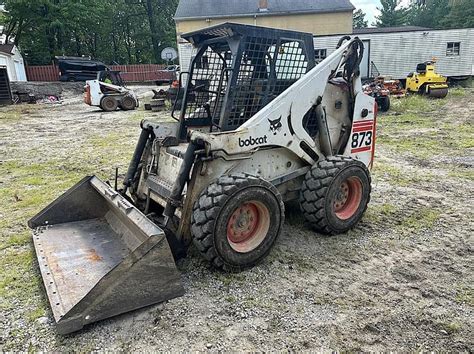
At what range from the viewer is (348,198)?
13.6 feet

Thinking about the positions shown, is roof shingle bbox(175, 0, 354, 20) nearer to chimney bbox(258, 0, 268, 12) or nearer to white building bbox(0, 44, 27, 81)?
chimney bbox(258, 0, 268, 12)

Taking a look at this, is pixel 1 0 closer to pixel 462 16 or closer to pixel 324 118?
pixel 324 118

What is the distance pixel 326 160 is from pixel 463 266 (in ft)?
4.97

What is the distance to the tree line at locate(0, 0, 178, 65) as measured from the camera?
3278 centimetres

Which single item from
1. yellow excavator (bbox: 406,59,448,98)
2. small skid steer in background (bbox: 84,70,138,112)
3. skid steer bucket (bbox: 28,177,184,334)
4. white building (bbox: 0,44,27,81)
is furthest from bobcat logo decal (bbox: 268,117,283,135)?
white building (bbox: 0,44,27,81)

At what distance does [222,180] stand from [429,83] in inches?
620

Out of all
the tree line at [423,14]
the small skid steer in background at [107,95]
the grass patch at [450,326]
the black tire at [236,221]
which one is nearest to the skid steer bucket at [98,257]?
the black tire at [236,221]

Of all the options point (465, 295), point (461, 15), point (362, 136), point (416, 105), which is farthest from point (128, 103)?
point (461, 15)

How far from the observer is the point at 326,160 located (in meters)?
3.87

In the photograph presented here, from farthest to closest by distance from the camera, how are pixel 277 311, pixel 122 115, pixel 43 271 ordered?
pixel 122 115 → pixel 43 271 → pixel 277 311

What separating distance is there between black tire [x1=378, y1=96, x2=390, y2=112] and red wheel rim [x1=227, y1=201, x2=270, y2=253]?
11.7 metres

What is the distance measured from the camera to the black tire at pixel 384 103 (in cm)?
1355

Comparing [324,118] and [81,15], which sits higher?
[81,15]

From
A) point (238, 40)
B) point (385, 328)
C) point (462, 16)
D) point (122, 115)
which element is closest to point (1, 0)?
point (122, 115)
